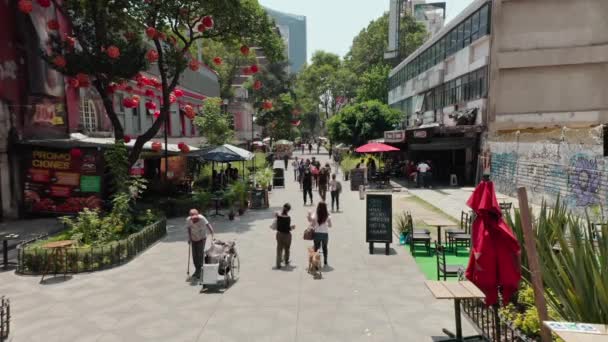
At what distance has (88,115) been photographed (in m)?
22.3

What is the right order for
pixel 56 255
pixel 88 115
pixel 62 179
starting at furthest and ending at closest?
1. pixel 88 115
2. pixel 62 179
3. pixel 56 255

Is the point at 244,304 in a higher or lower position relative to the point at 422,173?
lower

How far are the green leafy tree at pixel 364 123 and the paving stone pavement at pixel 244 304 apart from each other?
91.8 ft

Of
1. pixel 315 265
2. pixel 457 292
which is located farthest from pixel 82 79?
pixel 457 292

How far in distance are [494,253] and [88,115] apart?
21.7 metres

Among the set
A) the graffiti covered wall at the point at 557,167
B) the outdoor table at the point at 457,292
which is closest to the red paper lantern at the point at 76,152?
the outdoor table at the point at 457,292

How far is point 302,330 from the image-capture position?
7.09 meters

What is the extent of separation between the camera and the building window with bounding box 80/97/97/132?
2172 centimetres

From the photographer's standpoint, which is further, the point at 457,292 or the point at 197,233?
the point at 197,233

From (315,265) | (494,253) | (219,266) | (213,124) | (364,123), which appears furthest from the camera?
(364,123)

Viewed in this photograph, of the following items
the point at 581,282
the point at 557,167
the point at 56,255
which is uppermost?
the point at 557,167

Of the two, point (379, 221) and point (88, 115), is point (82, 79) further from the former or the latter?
point (379, 221)

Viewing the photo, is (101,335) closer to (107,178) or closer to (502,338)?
(502,338)

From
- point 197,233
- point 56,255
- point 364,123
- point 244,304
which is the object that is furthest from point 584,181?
point 364,123
